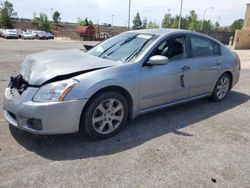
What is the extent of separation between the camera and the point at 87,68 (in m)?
3.43

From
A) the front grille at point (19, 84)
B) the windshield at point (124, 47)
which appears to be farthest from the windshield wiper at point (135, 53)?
the front grille at point (19, 84)

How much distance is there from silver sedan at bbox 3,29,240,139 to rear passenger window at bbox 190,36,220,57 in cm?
2

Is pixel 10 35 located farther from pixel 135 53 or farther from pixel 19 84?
pixel 135 53

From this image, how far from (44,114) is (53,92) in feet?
0.93

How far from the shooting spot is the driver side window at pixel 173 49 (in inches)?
164

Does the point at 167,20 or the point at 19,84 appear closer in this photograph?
the point at 19,84

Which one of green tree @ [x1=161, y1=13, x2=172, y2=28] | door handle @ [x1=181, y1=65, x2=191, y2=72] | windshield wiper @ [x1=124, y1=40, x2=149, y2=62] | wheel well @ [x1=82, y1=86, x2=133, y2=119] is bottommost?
wheel well @ [x1=82, y1=86, x2=133, y2=119]

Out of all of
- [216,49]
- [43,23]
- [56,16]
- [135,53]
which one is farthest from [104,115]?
[56,16]

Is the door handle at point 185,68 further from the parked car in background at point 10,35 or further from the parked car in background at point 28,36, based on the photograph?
the parked car in background at point 28,36

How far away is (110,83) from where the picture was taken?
3439mm

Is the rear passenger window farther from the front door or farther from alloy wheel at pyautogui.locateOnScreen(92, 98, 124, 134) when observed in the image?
alloy wheel at pyautogui.locateOnScreen(92, 98, 124, 134)

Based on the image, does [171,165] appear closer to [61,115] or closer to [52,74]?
[61,115]

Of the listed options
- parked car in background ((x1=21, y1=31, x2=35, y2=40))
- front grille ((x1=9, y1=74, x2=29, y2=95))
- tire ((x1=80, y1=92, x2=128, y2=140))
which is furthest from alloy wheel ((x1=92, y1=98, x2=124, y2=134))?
parked car in background ((x1=21, y1=31, x2=35, y2=40))

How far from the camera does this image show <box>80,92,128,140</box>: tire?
3.38 metres
